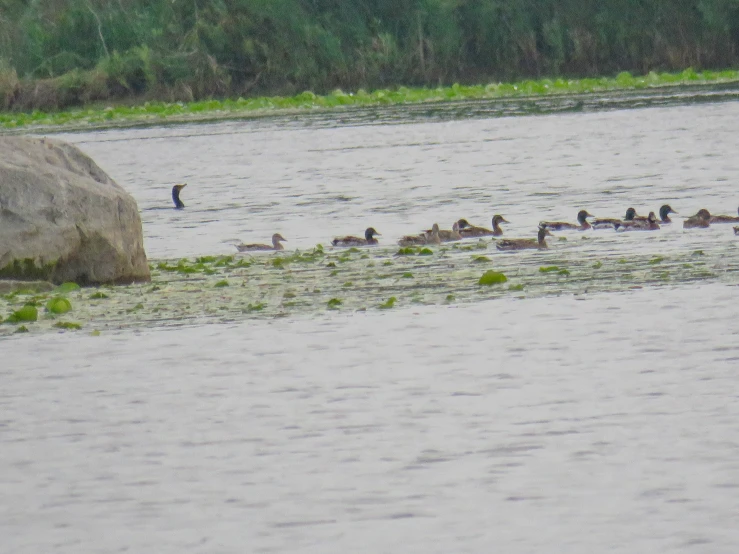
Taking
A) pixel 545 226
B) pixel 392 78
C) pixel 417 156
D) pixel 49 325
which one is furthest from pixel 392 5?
pixel 49 325

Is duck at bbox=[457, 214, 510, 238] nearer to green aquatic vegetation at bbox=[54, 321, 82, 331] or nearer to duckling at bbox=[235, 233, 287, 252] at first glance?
duckling at bbox=[235, 233, 287, 252]

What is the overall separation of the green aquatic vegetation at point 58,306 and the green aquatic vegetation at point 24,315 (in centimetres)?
24

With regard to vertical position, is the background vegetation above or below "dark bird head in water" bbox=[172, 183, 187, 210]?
above

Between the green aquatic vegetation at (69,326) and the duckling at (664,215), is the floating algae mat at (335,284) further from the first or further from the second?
the duckling at (664,215)

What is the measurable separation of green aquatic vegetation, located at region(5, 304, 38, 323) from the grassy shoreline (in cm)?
3546

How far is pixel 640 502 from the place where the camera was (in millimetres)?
6816

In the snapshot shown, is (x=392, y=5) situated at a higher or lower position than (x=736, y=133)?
higher

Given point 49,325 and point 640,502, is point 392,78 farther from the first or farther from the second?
point 640,502

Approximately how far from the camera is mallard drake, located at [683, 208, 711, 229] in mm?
16750

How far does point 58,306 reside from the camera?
12352mm

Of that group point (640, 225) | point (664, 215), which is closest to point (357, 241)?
point (640, 225)

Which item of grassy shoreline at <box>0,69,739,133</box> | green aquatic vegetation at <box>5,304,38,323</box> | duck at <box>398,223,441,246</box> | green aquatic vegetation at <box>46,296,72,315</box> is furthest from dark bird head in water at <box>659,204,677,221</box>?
grassy shoreline at <box>0,69,739,133</box>

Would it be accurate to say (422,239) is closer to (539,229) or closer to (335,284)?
(539,229)

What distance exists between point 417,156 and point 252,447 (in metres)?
23.4
